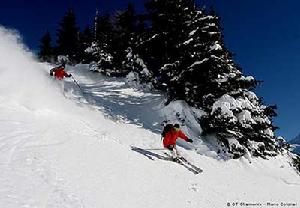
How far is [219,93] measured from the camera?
22203 millimetres

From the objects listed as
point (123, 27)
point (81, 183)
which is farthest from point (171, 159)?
point (123, 27)

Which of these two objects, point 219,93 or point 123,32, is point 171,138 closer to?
point 219,93

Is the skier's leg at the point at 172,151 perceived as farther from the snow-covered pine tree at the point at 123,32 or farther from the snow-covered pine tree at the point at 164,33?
the snow-covered pine tree at the point at 123,32

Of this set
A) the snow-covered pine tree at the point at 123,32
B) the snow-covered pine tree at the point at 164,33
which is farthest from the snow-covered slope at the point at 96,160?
the snow-covered pine tree at the point at 123,32

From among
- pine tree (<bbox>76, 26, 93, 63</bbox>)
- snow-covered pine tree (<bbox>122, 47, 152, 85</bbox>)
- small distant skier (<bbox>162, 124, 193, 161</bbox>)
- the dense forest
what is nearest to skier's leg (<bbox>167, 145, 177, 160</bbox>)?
small distant skier (<bbox>162, 124, 193, 161</bbox>)

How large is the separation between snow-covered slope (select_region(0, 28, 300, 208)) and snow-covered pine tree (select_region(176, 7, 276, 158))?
1220 millimetres

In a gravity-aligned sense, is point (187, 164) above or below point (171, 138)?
below

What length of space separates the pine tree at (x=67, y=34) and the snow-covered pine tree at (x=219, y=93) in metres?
36.2

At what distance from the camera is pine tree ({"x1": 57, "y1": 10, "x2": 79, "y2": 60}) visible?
188 ft

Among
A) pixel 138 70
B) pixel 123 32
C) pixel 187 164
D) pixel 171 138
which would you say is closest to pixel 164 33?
pixel 138 70

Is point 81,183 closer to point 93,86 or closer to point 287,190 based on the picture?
point 287,190

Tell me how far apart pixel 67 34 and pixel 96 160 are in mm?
47062

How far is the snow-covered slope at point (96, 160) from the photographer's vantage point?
10039mm

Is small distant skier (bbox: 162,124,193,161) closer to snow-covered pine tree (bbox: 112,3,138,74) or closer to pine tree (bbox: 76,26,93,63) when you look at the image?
snow-covered pine tree (bbox: 112,3,138,74)
